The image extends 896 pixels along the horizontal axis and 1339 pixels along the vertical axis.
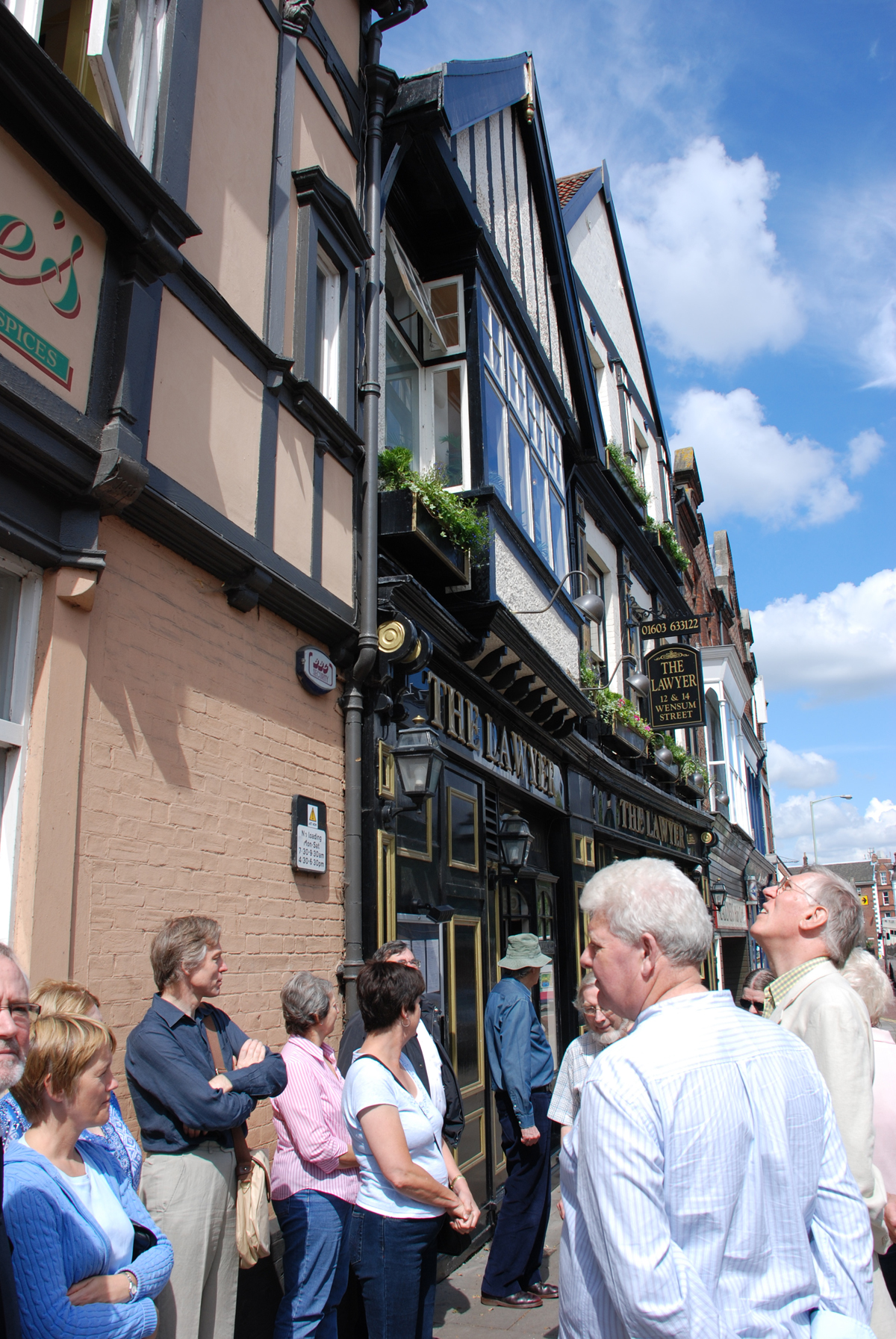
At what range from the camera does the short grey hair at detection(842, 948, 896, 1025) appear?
332 cm

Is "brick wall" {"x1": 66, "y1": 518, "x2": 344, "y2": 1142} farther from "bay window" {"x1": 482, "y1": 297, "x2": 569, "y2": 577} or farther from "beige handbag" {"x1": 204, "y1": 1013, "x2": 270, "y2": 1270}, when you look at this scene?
"bay window" {"x1": 482, "y1": 297, "x2": 569, "y2": 577}

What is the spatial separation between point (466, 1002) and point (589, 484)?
320 inches

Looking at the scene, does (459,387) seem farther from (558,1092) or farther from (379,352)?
(558,1092)

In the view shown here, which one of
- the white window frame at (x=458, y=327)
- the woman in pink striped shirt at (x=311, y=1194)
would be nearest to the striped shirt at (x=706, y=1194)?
the woman in pink striped shirt at (x=311, y=1194)

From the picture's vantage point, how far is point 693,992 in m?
1.98

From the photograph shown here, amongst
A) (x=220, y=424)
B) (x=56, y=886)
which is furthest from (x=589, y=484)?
(x=56, y=886)

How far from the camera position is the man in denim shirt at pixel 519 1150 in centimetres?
539

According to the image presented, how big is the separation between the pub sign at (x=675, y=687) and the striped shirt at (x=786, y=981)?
456 inches

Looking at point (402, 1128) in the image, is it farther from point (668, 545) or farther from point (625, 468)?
point (668, 545)

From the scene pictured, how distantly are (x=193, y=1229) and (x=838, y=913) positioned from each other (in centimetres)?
230

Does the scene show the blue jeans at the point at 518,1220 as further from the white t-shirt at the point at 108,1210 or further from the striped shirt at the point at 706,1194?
the striped shirt at the point at 706,1194

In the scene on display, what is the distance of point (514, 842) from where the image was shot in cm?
860

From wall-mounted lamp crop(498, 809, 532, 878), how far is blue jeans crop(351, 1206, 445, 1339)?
209 inches

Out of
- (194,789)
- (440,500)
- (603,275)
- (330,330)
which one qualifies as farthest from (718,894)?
(194,789)
